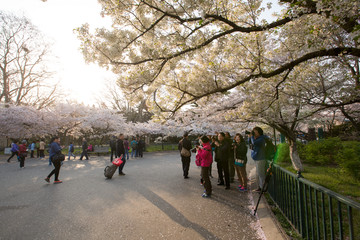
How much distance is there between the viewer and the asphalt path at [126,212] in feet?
10.9

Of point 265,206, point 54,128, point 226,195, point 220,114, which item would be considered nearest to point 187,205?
point 226,195

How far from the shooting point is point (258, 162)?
17.4 ft

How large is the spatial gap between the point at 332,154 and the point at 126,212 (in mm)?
11982

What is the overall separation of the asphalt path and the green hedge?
455 cm

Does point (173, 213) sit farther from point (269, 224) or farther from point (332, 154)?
point (332, 154)

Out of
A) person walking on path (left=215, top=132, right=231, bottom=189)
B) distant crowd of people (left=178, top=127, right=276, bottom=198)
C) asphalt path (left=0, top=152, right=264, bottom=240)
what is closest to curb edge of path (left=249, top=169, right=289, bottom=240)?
asphalt path (left=0, top=152, right=264, bottom=240)

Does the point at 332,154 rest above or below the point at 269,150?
below

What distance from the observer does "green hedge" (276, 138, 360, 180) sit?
7.00 metres

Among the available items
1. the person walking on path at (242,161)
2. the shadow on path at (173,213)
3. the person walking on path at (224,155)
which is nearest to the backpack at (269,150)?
the person walking on path at (242,161)

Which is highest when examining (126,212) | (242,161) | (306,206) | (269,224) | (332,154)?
(242,161)

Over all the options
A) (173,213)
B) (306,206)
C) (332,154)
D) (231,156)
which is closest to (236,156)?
(231,156)

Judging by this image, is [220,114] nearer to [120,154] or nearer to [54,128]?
[120,154]

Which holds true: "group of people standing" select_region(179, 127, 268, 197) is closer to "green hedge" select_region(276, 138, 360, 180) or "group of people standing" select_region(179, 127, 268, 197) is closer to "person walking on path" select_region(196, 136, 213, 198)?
"person walking on path" select_region(196, 136, 213, 198)

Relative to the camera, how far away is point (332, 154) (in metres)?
10.9
